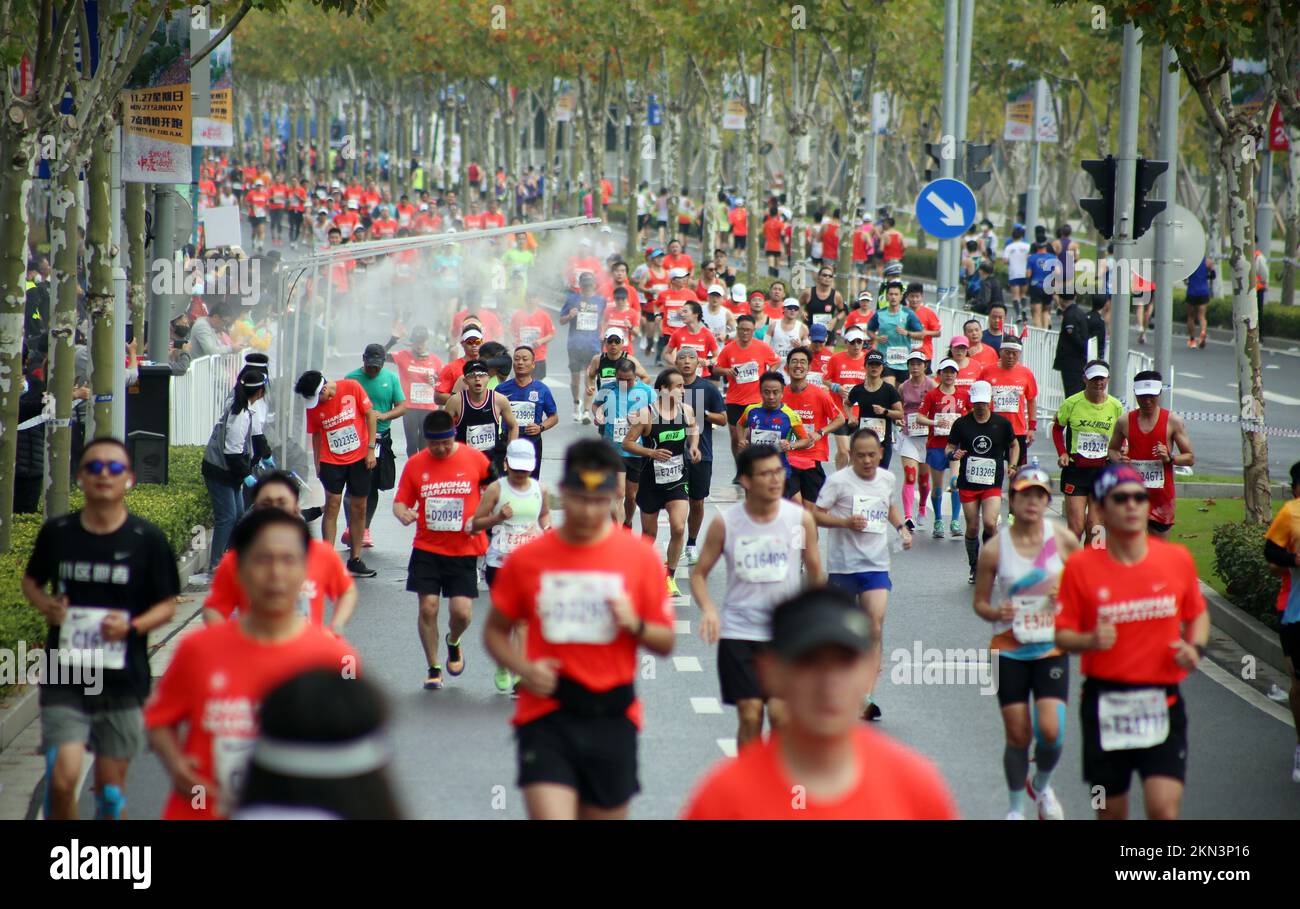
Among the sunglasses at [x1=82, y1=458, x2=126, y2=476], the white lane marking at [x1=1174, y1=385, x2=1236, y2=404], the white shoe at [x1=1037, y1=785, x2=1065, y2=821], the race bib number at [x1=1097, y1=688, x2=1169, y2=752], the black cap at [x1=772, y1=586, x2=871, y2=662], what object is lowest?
the white shoe at [x1=1037, y1=785, x2=1065, y2=821]

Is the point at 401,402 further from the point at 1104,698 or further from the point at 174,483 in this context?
the point at 1104,698

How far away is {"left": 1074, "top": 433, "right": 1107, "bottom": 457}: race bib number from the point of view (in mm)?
14555

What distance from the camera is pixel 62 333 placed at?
13266mm

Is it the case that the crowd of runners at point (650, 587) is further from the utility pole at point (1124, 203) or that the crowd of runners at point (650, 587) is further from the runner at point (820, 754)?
the utility pole at point (1124, 203)

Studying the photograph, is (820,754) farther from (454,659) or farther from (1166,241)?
(1166,241)

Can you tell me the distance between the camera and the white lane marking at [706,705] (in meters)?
→ 10.7

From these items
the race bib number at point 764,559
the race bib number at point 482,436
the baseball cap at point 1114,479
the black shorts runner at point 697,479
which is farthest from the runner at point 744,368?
the baseball cap at point 1114,479

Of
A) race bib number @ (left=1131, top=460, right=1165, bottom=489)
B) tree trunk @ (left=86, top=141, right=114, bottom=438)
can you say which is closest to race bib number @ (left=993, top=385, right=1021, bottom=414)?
race bib number @ (left=1131, top=460, right=1165, bottom=489)

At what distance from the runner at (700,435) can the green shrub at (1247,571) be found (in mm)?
3862

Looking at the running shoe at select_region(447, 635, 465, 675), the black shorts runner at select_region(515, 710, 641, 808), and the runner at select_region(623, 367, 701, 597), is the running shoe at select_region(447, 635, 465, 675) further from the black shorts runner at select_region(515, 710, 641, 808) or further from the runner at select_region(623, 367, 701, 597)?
the black shorts runner at select_region(515, 710, 641, 808)

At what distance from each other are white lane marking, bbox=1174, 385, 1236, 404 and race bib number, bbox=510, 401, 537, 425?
14.1m

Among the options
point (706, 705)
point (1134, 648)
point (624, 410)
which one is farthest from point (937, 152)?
point (1134, 648)
